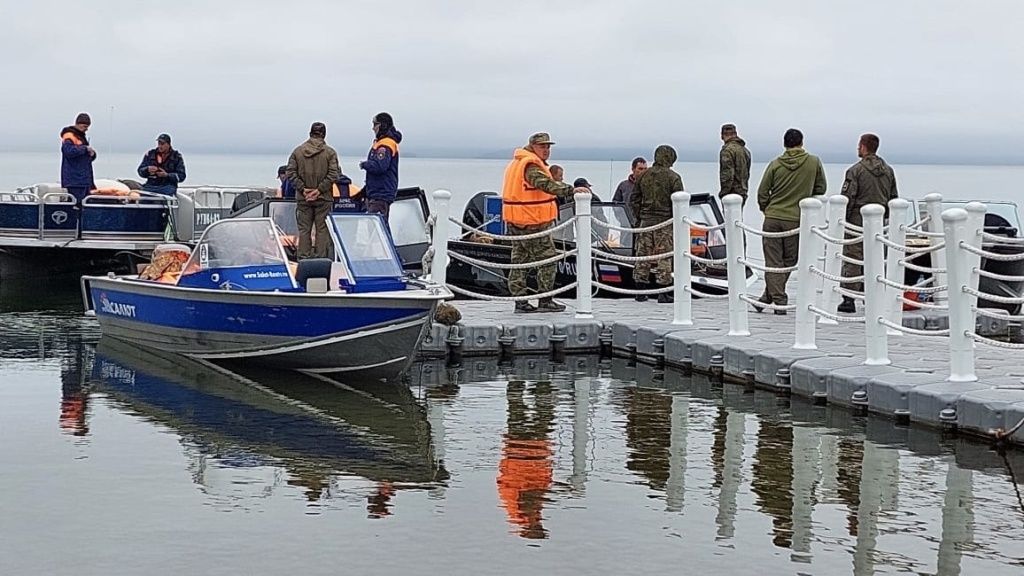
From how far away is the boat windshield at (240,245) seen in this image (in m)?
13.7

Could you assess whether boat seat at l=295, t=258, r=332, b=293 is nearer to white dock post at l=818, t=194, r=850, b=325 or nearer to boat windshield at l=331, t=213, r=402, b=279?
boat windshield at l=331, t=213, r=402, b=279

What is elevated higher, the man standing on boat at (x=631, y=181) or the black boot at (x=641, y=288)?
the man standing on boat at (x=631, y=181)

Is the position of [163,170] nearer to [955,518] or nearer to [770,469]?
[770,469]

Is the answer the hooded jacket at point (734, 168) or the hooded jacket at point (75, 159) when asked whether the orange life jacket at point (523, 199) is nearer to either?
the hooded jacket at point (734, 168)

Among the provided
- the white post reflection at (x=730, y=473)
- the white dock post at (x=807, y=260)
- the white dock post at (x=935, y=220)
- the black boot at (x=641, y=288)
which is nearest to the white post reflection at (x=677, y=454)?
the white post reflection at (x=730, y=473)

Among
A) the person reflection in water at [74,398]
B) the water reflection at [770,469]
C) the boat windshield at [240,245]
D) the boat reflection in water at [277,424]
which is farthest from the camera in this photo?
the boat windshield at [240,245]

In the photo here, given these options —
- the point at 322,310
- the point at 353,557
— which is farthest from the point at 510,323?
the point at 353,557

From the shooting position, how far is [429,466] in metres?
9.87

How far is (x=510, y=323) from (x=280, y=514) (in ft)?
22.2

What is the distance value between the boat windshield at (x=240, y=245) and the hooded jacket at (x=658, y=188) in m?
4.43

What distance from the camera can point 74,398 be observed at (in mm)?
12422

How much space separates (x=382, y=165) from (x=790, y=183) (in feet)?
15.5

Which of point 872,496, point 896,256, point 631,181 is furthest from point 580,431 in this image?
point 631,181

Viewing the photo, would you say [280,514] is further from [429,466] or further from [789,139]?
[789,139]
